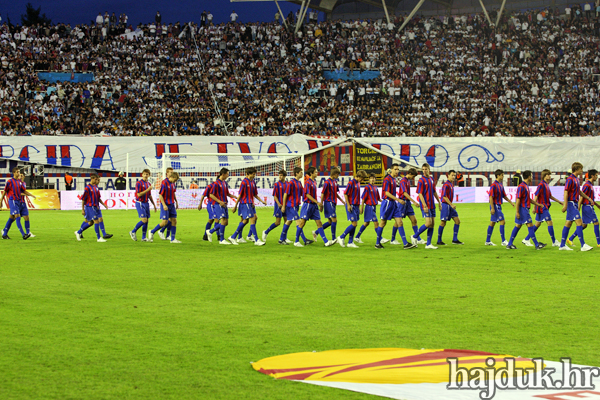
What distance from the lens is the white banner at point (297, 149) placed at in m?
35.3

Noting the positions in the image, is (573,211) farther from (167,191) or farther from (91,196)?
(91,196)

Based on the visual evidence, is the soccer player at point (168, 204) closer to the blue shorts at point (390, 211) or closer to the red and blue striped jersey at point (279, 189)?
the red and blue striped jersey at point (279, 189)

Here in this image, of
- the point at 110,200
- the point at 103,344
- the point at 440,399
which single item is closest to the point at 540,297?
the point at 440,399

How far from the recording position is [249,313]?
7863 mm

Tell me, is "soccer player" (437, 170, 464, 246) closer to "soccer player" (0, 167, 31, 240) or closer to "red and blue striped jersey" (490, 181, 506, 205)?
"red and blue striped jersey" (490, 181, 506, 205)

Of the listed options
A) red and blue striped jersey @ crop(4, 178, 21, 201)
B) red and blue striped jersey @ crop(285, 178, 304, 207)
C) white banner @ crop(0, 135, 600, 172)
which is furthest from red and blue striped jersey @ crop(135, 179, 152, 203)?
white banner @ crop(0, 135, 600, 172)

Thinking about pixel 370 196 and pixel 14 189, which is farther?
pixel 14 189

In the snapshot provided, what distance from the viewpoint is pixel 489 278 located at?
35.6ft

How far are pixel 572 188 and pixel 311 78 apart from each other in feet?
109

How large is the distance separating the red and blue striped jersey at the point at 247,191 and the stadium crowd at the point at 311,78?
908 inches

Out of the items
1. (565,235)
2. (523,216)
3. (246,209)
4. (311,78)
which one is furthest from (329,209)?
(311,78)

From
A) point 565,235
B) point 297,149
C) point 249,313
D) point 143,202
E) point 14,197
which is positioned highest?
point 297,149

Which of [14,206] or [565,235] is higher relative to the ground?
[14,206]

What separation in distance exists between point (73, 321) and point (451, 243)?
38.9 ft
